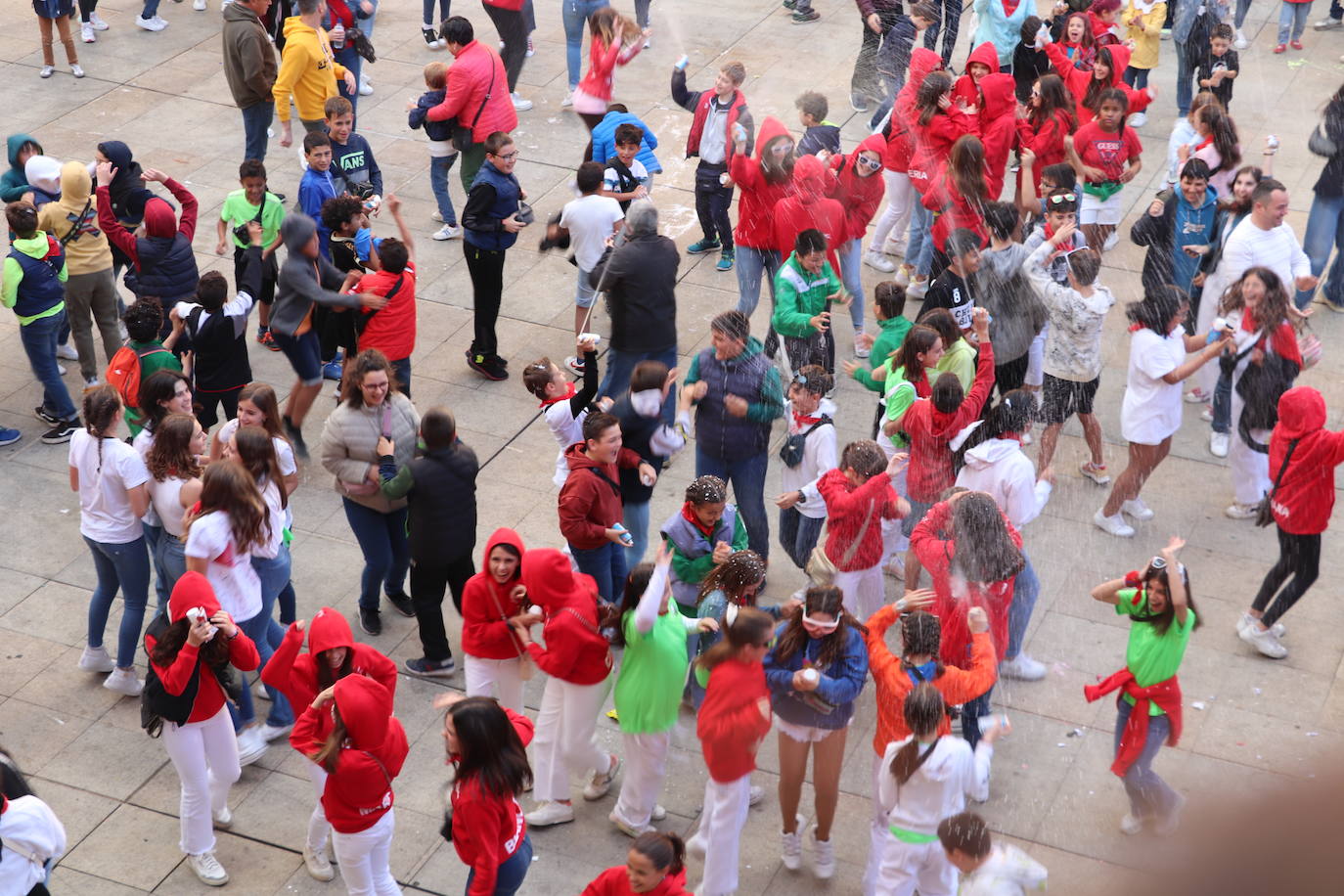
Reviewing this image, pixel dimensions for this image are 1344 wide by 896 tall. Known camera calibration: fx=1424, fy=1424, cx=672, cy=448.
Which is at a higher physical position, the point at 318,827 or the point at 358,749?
the point at 358,749

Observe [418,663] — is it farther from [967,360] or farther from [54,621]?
[967,360]

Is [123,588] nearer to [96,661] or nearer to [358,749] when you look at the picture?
[96,661]

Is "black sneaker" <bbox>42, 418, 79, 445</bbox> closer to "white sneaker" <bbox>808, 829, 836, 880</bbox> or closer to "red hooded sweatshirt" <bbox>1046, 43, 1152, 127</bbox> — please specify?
"white sneaker" <bbox>808, 829, 836, 880</bbox>

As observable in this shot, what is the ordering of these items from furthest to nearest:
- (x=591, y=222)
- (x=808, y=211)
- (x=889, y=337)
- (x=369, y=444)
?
(x=808, y=211) < (x=591, y=222) < (x=889, y=337) < (x=369, y=444)

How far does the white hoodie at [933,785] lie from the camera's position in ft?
17.7

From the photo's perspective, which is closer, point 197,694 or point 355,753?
point 355,753

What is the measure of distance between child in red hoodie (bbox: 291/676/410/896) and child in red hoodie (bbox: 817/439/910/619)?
246cm

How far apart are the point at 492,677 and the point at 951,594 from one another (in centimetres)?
212

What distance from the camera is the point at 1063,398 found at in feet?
28.9

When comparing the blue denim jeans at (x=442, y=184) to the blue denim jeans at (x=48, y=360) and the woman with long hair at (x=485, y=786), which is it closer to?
the blue denim jeans at (x=48, y=360)

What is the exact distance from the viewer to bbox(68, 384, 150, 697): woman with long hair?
6762mm

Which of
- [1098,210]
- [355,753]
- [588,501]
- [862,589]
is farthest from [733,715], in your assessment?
[1098,210]

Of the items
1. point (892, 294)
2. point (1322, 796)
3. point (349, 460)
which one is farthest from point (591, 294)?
point (1322, 796)

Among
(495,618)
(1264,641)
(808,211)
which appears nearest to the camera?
(495,618)
